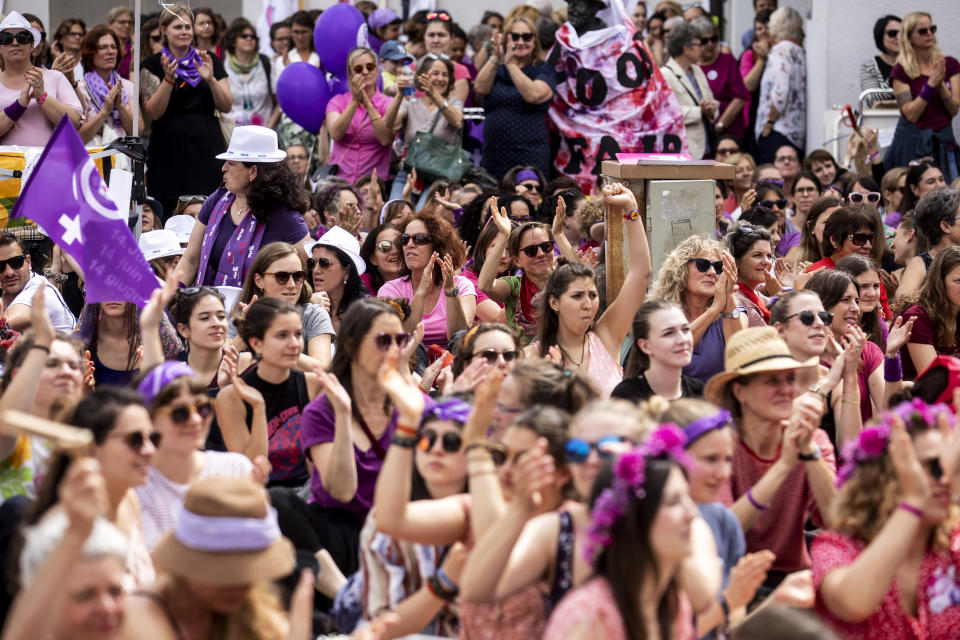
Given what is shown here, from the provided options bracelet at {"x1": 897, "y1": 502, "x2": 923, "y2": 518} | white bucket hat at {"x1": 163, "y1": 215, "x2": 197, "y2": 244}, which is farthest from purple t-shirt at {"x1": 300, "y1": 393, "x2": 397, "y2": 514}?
white bucket hat at {"x1": 163, "y1": 215, "x2": 197, "y2": 244}

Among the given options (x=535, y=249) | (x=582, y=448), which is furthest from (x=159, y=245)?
(x=582, y=448)

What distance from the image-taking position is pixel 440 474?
4172mm

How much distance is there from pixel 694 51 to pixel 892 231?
2.82m

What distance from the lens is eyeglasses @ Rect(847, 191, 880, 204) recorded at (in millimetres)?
8875

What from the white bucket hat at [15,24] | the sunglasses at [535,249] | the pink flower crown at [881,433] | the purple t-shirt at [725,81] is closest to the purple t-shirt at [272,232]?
the sunglasses at [535,249]

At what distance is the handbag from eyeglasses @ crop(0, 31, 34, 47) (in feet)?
9.41

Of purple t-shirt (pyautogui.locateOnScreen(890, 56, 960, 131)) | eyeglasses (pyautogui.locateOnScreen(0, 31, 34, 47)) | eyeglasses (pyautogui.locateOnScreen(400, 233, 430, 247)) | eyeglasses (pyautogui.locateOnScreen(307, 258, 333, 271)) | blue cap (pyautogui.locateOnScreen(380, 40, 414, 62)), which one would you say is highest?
eyeglasses (pyautogui.locateOnScreen(0, 31, 34, 47))

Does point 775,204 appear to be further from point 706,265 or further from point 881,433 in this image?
point 881,433

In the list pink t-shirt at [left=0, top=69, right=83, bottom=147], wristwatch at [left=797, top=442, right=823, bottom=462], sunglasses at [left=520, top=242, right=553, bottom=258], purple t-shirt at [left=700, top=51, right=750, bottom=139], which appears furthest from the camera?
purple t-shirt at [left=700, top=51, right=750, bottom=139]

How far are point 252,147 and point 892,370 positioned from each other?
3.72 metres

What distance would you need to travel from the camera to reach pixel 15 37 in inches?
328

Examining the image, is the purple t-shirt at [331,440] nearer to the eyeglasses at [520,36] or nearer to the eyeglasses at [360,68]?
the eyeglasses at [360,68]

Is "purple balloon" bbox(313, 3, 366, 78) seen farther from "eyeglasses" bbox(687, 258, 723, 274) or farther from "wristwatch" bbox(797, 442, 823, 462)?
"wristwatch" bbox(797, 442, 823, 462)

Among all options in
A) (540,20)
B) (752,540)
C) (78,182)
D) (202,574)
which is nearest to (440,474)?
(202,574)
